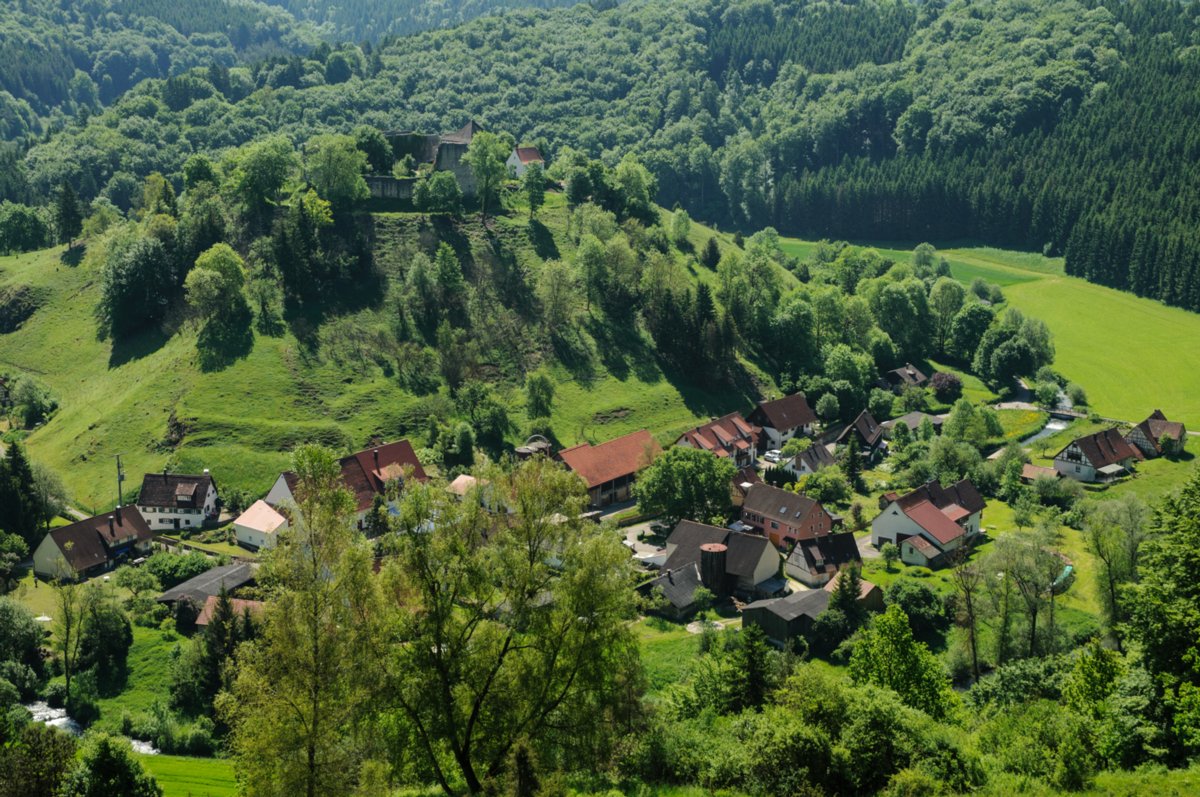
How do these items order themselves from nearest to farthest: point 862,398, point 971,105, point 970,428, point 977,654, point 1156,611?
point 1156,611
point 977,654
point 970,428
point 862,398
point 971,105

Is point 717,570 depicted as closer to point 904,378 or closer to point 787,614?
point 787,614

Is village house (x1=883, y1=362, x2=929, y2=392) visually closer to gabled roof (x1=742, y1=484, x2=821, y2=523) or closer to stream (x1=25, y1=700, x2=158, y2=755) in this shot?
gabled roof (x1=742, y1=484, x2=821, y2=523)

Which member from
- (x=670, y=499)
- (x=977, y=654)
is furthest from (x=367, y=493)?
(x=977, y=654)

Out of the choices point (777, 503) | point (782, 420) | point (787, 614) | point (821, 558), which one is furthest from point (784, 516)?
point (782, 420)

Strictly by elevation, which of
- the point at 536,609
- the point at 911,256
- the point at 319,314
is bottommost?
the point at 911,256

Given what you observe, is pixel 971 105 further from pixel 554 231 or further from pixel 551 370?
pixel 551 370

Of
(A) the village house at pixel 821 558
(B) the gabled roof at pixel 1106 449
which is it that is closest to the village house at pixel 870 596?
(A) the village house at pixel 821 558
